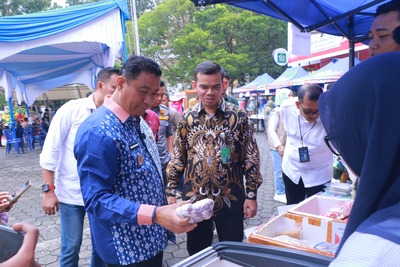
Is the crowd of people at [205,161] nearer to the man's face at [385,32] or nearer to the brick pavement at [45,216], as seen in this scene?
the man's face at [385,32]

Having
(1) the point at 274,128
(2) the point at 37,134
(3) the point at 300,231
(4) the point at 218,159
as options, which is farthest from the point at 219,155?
(2) the point at 37,134

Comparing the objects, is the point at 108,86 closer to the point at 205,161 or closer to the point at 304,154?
the point at 205,161

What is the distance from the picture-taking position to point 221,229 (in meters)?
2.07

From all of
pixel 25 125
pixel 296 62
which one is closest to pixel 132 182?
pixel 25 125

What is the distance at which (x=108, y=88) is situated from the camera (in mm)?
2367

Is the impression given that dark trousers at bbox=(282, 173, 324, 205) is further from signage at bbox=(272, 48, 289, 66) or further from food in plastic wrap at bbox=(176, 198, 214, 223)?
signage at bbox=(272, 48, 289, 66)

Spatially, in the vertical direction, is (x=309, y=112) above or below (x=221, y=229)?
above

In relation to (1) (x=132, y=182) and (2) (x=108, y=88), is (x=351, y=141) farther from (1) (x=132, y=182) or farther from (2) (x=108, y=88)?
(2) (x=108, y=88)

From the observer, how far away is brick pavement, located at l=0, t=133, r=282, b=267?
3.17m

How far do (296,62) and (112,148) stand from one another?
15.1m

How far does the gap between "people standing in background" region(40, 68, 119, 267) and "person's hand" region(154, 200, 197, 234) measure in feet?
4.13

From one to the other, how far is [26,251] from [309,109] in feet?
7.36

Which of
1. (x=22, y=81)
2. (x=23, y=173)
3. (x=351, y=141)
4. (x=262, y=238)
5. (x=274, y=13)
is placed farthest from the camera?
(x=22, y=81)

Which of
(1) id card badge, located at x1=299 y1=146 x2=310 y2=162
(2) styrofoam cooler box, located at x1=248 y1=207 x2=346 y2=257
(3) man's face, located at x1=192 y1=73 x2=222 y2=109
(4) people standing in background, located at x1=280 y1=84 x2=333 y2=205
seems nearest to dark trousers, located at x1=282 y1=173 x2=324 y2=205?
(4) people standing in background, located at x1=280 y1=84 x2=333 y2=205
